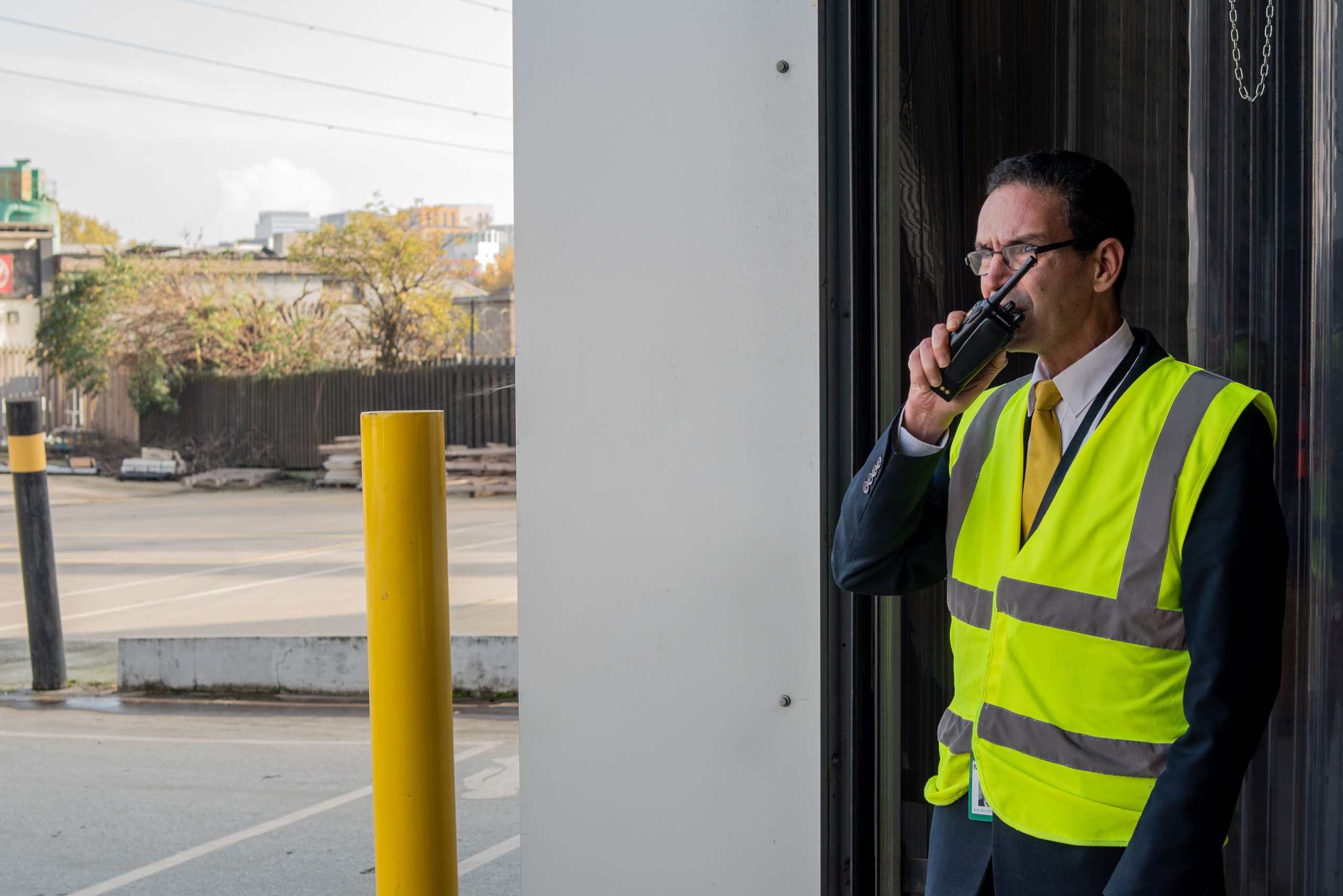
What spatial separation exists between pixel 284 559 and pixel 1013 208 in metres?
11.9

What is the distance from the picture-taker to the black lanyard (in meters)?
1.69

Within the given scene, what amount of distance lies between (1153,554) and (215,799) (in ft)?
15.2

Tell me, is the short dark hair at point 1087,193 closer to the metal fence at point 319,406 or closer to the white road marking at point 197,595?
the white road marking at point 197,595

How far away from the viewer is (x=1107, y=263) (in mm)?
1759

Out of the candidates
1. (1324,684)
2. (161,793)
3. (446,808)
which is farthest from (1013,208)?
(161,793)

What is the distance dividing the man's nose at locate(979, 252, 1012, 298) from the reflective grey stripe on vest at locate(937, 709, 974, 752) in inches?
26.1

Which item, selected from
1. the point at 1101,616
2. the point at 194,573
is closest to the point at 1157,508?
the point at 1101,616

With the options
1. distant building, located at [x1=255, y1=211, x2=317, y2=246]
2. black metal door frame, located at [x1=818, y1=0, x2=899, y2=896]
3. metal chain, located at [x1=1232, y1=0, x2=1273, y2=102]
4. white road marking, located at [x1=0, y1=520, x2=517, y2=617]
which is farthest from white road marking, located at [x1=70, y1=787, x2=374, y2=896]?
distant building, located at [x1=255, y1=211, x2=317, y2=246]

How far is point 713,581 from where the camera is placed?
2441 millimetres

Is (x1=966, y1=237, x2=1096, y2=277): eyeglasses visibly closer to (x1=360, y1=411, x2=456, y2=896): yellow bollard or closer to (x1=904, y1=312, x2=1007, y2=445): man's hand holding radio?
(x1=904, y1=312, x2=1007, y2=445): man's hand holding radio

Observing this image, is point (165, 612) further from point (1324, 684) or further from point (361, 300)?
point (361, 300)

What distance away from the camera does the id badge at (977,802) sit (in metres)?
1.76

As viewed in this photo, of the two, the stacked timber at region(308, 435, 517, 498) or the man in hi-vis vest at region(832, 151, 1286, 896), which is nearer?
the man in hi-vis vest at region(832, 151, 1286, 896)

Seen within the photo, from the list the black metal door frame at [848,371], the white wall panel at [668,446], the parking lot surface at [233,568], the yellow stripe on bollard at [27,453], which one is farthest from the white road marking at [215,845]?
the yellow stripe on bollard at [27,453]
